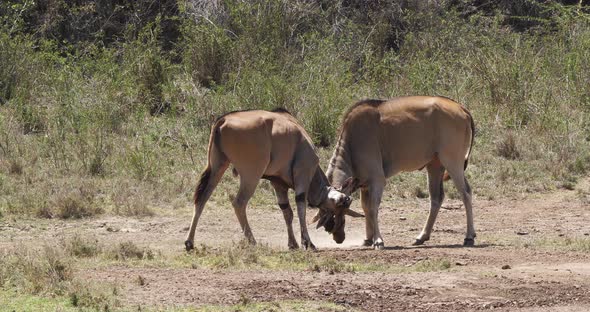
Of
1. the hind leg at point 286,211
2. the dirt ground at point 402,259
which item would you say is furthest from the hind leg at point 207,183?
the hind leg at point 286,211

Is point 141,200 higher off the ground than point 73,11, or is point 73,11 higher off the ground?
point 73,11

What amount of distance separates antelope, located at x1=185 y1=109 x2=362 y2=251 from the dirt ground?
479 millimetres

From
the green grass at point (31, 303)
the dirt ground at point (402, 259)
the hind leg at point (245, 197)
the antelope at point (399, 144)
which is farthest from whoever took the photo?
the antelope at point (399, 144)

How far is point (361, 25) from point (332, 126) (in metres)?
5.22

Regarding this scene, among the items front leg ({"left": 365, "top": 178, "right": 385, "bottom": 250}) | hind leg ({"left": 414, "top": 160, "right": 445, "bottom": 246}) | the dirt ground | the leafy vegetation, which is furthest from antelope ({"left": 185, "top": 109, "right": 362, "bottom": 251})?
the leafy vegetation

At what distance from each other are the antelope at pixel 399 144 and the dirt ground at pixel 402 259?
75 centimetres

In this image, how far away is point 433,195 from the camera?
13180mm

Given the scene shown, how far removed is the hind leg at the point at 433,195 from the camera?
12.9 metres

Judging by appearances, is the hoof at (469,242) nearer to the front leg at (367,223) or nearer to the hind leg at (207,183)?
the front leg at (367,223)

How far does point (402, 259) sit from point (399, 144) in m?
2.13

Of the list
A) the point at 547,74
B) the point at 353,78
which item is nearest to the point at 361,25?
the point at 353,78

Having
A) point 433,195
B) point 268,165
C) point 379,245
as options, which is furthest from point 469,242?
point 268,165

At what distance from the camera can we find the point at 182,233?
13.2m

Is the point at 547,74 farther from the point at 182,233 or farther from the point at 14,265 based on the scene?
the point at 14,265
